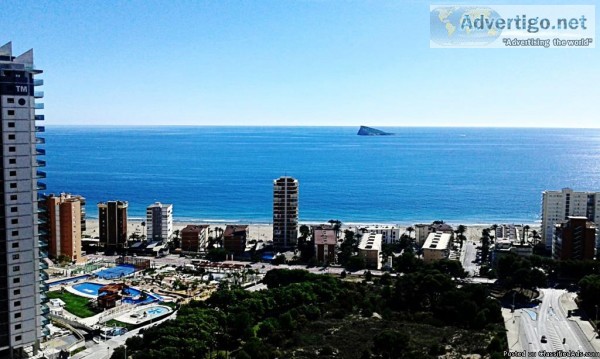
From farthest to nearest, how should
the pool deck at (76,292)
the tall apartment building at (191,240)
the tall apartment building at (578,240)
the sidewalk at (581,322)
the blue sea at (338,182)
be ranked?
the blue sea at (338,182) < the tall apartment building at (191,240) < the tall apartment building at (578,240) < the pool deck at (76,292) < the sidewalk at (581,322)

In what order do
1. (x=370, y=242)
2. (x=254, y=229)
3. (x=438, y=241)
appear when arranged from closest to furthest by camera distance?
1. (x=438, y=241)
2. (x=370, y=242)
3. (x=254, y=229)

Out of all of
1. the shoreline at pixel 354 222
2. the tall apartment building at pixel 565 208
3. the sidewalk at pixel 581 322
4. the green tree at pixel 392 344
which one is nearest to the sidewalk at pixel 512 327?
the sidewalk at pixel 581 322

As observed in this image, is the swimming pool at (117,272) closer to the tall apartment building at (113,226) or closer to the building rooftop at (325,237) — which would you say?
the tall apartment building at (113,226)

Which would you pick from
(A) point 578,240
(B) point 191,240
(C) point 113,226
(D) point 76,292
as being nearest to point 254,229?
(B) point 191,240

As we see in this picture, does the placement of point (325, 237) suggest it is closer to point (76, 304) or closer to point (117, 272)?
point (117, 272)

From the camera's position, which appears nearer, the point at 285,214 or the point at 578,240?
the point at 578,240

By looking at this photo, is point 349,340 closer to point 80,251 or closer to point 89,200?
point 80,251

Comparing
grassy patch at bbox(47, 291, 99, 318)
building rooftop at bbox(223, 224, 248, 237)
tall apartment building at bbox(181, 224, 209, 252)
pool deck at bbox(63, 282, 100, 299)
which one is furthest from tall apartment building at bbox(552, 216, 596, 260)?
pool deck at bbox(63, 282, 100, 299)
